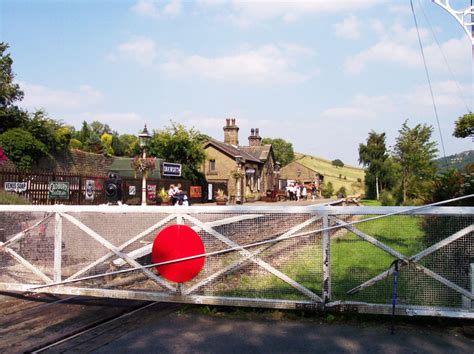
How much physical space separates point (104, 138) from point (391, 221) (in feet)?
203

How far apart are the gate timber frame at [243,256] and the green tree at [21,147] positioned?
20970 millimetres

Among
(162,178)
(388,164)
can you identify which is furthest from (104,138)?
(388,164)

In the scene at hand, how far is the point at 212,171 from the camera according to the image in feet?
164

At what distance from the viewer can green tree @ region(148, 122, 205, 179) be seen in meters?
38.8

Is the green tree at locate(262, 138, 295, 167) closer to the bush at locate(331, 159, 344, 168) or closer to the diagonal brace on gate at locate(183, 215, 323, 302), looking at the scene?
the bush at locate(331, 159, 344, 168)

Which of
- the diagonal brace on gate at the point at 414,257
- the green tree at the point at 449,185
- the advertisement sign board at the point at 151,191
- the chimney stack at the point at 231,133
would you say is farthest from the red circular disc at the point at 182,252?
the chimney stack at the point at 231,133

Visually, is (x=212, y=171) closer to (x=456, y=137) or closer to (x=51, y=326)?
(x=456, y=137)

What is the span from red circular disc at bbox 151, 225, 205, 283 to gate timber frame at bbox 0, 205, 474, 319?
9 centimetres

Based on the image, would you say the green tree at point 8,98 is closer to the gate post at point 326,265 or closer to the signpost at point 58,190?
the signpost at point 58,190

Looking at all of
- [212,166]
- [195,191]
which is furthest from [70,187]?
[212,166]

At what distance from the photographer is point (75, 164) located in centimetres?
3183

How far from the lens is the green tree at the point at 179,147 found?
38.8 meters

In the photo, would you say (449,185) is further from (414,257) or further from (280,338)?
(280,338)

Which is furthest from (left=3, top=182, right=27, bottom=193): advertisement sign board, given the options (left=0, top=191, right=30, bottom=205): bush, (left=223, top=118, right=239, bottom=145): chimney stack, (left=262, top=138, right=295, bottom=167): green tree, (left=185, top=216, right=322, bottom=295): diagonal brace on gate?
(left=262, top=138, right=295, bottom=167): green tree
